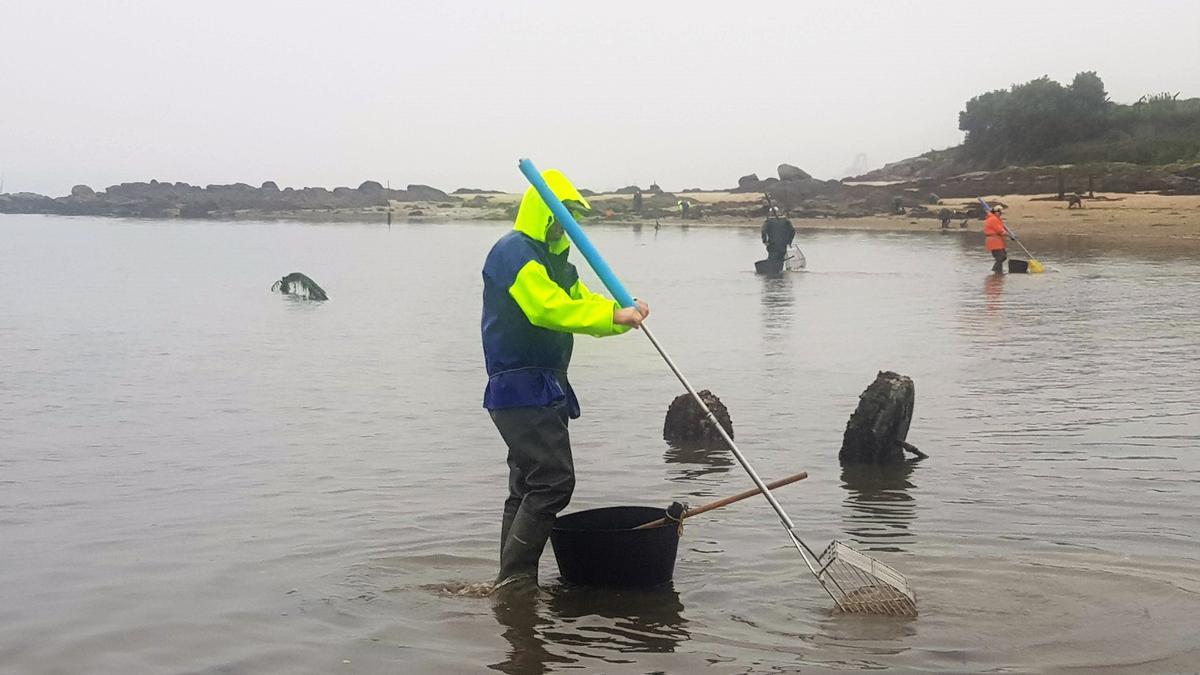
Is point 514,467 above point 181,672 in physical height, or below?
above

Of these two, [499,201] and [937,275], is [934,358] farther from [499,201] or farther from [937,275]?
[499,201]

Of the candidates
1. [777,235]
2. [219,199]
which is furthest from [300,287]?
[219,199]

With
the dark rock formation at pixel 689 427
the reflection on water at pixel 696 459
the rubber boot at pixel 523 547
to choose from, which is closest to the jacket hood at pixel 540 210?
the rubber boot at pixel 523 547

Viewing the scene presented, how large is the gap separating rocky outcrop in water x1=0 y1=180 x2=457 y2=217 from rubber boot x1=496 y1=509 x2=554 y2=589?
101 meters

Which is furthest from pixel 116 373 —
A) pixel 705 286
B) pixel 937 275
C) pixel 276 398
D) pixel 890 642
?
pixel 937 275

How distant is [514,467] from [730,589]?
1214mm

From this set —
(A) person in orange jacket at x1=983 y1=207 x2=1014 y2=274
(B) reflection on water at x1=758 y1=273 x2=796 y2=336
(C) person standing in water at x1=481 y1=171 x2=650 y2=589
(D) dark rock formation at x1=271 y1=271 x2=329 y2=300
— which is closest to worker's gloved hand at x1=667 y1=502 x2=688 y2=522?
(C) person standing in water at x1=481 y1=171 x2=650 y2=589

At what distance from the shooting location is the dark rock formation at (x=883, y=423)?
9.40 meters

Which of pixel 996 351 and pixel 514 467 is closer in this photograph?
pixel 514 467

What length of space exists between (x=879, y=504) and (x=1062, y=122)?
5601 cm

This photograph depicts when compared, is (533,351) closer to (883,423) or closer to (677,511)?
(677,511)

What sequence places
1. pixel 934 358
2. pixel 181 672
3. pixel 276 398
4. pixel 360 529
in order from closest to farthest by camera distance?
pixel 181 672
pixel 360 529
pixel 276 398
pixel 934 358

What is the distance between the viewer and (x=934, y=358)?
15.4 meters

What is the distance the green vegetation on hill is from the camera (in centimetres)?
5684
